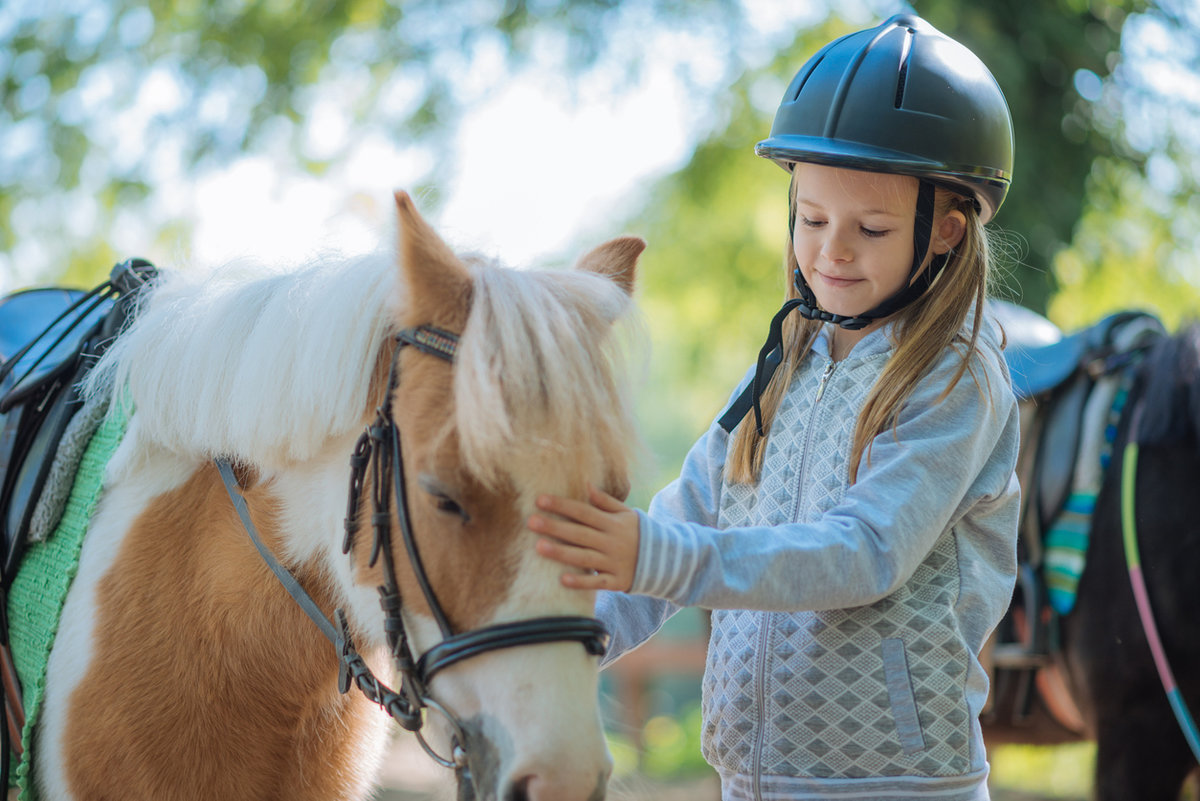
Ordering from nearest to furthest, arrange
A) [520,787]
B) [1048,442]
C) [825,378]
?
[520,787], [825,378], [1048,442]

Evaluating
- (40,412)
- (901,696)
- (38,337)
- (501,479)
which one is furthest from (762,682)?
(38,337)

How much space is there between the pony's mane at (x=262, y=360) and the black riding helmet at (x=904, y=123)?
2.77 feet

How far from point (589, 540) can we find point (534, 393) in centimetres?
22

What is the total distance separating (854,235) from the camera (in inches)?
68.0

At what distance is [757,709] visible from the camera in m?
1.68

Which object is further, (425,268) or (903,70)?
(903,70)

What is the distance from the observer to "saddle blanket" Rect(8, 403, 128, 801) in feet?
5.67

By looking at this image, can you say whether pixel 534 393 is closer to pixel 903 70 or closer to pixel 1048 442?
pixel 903 70

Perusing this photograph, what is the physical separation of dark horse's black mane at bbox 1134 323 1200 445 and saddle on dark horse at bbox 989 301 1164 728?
0.21 metres

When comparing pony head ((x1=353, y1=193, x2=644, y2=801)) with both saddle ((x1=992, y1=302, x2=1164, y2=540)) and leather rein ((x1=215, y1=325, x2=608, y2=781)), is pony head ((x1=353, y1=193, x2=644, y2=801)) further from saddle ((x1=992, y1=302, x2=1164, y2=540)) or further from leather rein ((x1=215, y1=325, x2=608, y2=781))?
saddle ((x1=992, y1=302, x2=1164, y2=540))

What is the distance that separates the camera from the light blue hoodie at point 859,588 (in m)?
1.43

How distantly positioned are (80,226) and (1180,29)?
304 inches

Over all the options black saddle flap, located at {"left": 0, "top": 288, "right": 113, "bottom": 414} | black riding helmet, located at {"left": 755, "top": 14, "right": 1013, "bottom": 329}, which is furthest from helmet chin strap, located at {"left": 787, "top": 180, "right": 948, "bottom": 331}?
black saddle flap, located at {"left": 0, "top": 288, "right": 113, "bottom": 414}

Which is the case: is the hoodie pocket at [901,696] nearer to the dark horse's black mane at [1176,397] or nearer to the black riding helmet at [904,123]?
the black riding helmet at [904,123]
